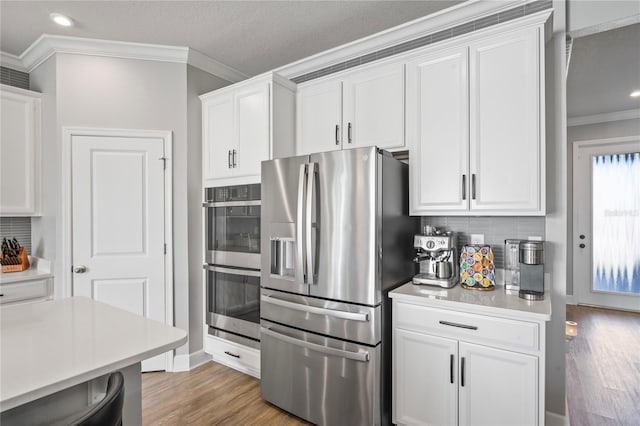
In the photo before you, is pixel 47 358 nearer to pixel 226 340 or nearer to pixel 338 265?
pixel 338 265

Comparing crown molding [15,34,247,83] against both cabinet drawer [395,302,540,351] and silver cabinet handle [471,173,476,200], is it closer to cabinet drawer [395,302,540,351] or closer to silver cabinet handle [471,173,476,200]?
silver cabinet handle [471,173,476,200]

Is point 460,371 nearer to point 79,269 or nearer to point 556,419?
point 556,419

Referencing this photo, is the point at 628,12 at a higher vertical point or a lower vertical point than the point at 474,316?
higher

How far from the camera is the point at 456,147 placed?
218 centimetres

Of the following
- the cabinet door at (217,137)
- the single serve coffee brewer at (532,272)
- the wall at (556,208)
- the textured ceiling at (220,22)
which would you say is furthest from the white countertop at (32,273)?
the wall at (556,208)

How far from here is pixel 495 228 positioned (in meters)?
2.35

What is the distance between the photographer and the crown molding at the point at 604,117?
4.66m

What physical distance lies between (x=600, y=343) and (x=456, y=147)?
307 centimetres

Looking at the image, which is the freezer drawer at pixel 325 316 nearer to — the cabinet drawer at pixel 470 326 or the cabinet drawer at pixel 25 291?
the cabinet drawer at pixel 470 326

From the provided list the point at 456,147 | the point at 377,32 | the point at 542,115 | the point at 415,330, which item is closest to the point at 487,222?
the point at 456,147

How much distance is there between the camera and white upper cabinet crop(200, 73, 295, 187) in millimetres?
2705

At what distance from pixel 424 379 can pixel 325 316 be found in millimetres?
661

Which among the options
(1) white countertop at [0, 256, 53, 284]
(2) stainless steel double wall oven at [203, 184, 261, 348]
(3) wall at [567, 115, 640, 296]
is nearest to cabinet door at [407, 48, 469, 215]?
(2) stainless steel double wall oven at [203, 184, 261, 348]

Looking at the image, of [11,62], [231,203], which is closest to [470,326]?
[231,203]
